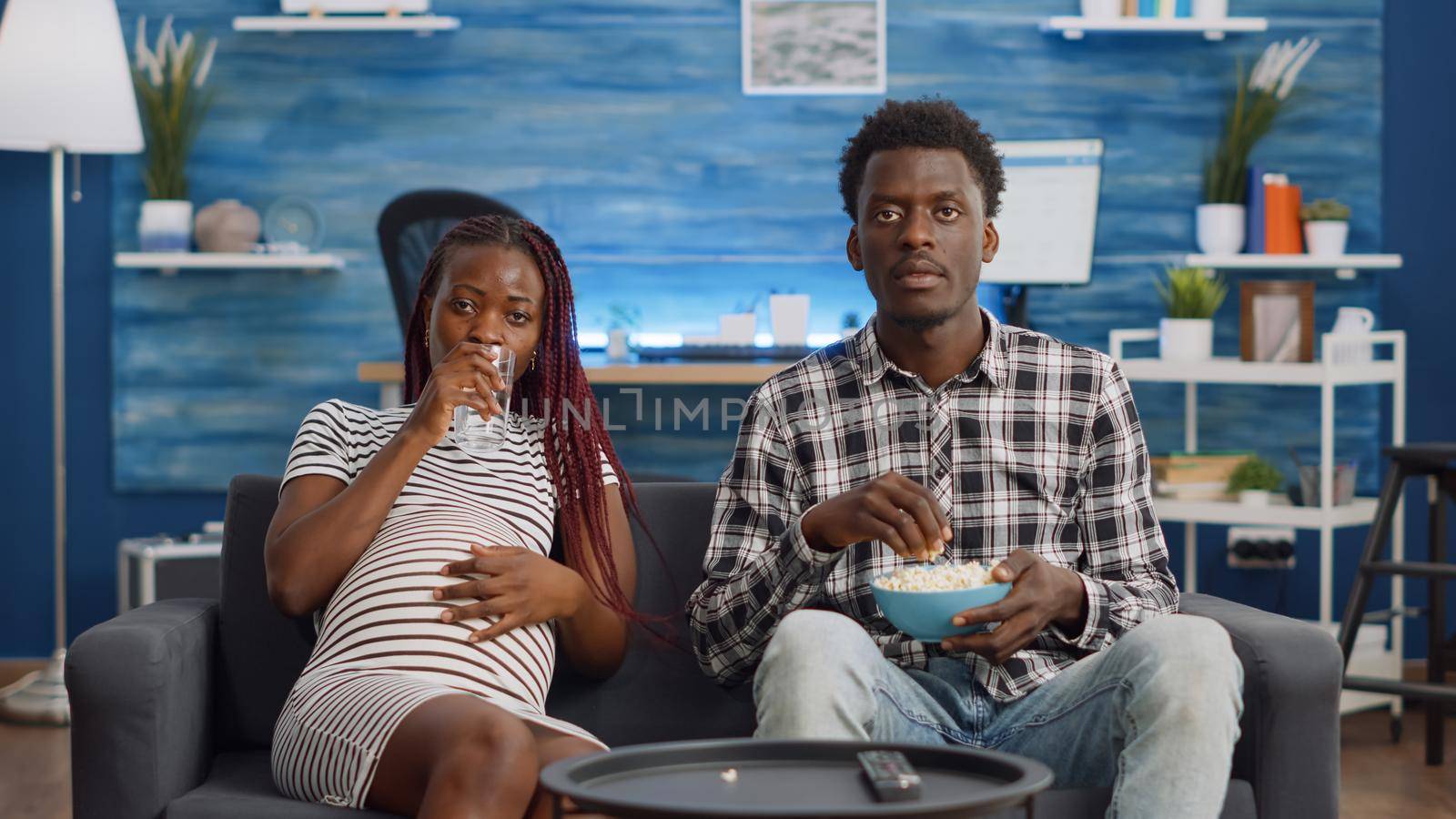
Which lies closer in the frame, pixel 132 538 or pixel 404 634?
pixel 404 634

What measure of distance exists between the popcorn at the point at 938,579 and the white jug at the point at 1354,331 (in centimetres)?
228

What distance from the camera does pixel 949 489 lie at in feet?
5.91

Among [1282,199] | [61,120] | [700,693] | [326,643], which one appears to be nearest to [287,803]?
[326,643]

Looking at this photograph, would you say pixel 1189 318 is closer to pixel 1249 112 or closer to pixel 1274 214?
pixel 1274 214

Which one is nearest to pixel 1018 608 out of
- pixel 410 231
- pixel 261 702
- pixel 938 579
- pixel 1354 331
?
pixel 938 579

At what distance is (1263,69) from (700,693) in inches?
111

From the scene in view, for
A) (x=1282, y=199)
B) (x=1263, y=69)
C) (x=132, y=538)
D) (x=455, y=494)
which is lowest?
A: (x=132, y=538)

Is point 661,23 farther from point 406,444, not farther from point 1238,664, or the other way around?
point 1238,664

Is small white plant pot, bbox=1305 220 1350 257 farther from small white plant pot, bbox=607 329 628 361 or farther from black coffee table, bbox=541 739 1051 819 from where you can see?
black coffee table, bbox=541 739 1051 819

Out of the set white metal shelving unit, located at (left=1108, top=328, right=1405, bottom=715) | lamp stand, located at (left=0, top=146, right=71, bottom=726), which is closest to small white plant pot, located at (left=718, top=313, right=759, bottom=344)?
→ white metal shelving unit, located at (left=1108, top=328, right=1405, bottom=715)

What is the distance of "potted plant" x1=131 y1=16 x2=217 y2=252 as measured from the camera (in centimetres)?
391

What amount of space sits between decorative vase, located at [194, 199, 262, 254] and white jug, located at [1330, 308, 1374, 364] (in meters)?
2.86

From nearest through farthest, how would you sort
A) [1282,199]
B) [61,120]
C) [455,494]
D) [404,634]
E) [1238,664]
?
[1238,664]
[404,634]
[455,494]
[61,120]
[1282,199]

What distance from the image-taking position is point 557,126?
407cm
